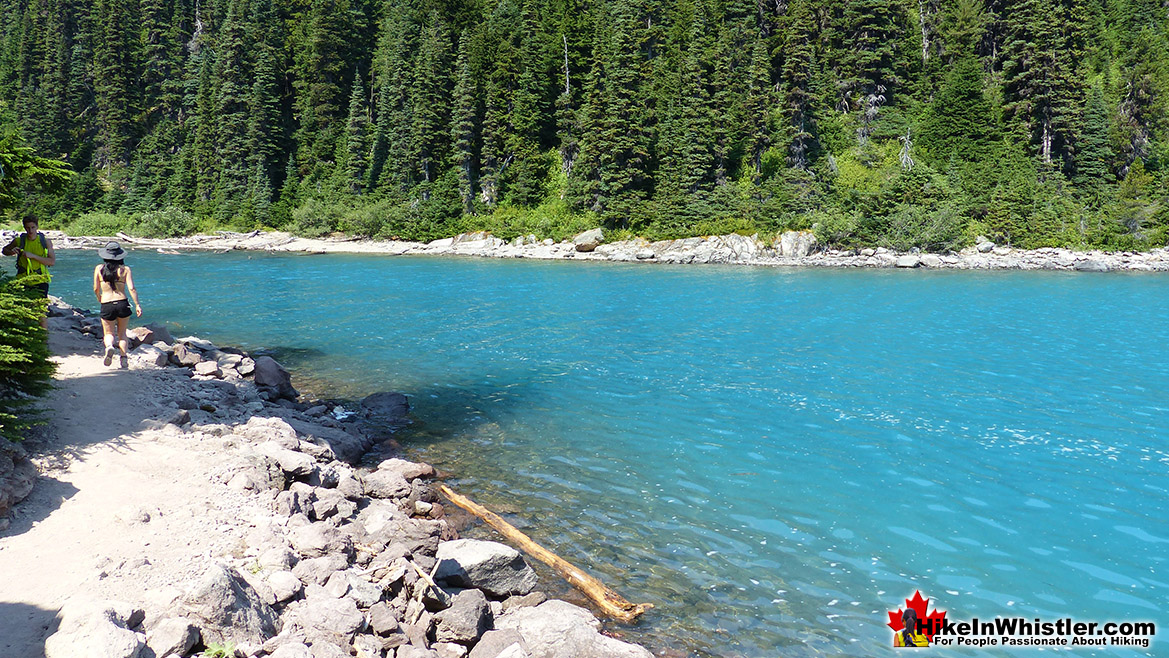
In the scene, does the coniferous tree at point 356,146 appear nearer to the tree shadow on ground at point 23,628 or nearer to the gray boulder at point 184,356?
the gray boulder at point 184,356

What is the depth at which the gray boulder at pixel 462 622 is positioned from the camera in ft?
16.4

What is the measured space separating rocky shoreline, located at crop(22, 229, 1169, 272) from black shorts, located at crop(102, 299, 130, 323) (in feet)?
129

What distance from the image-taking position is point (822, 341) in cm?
1841

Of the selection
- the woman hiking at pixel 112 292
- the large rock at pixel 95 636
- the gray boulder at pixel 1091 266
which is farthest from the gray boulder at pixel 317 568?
the gray boulder at pixel 1091 266

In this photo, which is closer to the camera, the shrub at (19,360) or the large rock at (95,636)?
the large rock at (95,636)

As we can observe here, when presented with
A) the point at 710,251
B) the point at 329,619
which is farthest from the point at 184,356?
the point at 710,251

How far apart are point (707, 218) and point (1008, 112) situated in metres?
29.5

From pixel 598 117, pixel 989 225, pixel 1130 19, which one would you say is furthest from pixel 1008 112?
pixel 598 117

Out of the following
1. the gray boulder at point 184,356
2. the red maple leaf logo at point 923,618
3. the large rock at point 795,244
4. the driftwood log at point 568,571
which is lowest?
the driftwood log at point 568,571

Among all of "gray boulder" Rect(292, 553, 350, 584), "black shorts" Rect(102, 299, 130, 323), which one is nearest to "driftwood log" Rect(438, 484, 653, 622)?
"gray boulder" Rect(292, 553, 350, 584)

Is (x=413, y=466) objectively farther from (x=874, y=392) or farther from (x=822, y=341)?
(x=822, y=341)

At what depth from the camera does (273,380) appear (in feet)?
38.8

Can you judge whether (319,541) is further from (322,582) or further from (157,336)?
(157,336)

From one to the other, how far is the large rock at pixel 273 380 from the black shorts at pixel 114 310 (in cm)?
249
